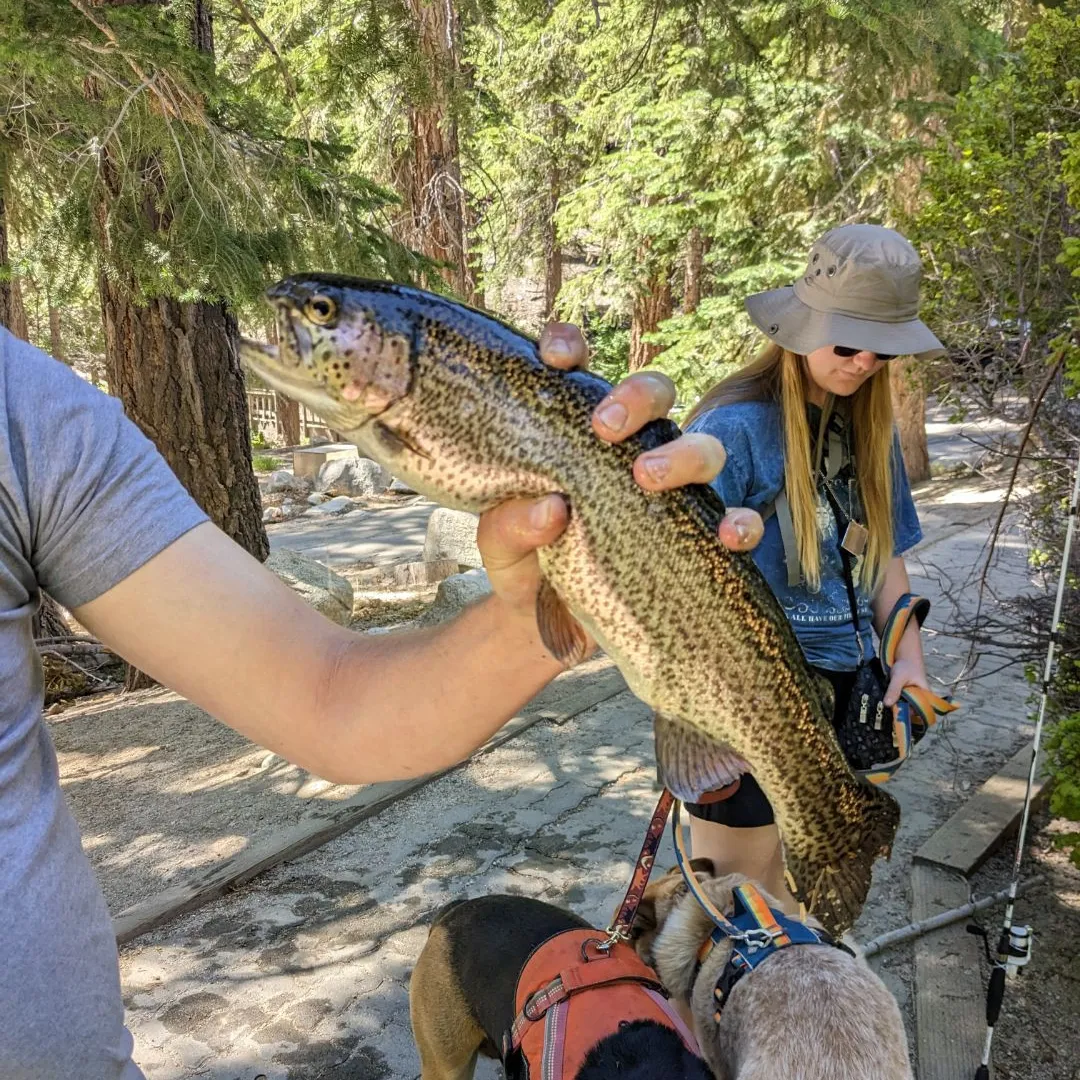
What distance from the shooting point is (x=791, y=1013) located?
1952 millimetres

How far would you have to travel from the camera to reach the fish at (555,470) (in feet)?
4.63

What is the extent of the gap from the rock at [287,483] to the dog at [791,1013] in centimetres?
1615

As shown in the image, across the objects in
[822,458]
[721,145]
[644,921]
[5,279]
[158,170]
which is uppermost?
[721,145]

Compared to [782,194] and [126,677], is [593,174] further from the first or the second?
[126,677]

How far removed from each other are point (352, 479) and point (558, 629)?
16413 mm

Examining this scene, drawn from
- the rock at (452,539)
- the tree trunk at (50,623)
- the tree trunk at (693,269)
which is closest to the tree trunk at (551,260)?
the tree trunk at (693,269)

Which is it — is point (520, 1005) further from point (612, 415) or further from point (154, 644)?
point (612, 415)

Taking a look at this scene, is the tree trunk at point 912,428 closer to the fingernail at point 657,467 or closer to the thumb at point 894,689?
the thumb at point 894,689

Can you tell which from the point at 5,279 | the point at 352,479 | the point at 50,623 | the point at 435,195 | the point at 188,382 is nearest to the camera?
the point at 5,279

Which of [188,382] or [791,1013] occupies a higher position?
[188,382]

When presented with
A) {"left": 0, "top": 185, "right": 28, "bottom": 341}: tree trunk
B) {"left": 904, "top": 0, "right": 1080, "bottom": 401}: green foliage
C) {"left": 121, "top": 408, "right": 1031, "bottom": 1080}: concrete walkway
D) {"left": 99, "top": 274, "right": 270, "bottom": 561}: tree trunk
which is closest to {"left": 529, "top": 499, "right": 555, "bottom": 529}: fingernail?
{"left": 121, "top": 408, "right": 1031, "bottom": 1080}: concrete walkway

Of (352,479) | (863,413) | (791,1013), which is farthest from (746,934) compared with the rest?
(352,479)

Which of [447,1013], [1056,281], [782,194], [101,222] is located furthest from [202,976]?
[782,194]

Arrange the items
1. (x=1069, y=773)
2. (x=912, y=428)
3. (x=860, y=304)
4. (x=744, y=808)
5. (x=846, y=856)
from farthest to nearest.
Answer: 1. (x=912, y=428)
2. (x=1069, y=773)
3. (x=860, y=304)
4. (x=744, y=808)
5. (x=846, y=856)
